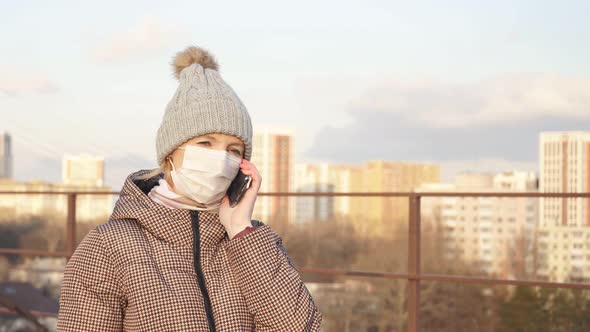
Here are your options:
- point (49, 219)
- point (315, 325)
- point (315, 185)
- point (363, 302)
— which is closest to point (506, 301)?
point (363, 302)

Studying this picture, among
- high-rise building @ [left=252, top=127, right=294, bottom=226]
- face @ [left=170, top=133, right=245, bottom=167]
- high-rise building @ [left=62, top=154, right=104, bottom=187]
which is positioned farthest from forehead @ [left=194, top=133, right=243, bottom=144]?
high-rise building @ [left=252, top=127, right=294, bottom=226]

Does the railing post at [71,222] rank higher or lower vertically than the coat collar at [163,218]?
lower

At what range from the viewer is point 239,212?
1.30 m

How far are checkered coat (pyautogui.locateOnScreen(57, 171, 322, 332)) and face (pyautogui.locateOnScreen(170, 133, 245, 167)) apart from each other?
11 cm

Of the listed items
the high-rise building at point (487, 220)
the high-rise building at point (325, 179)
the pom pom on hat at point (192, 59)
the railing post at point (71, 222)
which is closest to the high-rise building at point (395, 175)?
the high-rise building at point (325, 179)

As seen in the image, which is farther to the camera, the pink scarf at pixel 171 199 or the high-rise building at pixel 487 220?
the high-rise building at pixel 487 220

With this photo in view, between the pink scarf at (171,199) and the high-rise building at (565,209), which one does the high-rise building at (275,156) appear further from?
the pink scarf at (171,199)

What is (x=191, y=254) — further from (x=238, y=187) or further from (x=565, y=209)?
(x=565, y=209)

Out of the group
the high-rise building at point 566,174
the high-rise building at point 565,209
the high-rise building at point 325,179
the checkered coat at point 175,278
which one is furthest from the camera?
the high-rise building at point 325,179

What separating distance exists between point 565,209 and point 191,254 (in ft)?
276

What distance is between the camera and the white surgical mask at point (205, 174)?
4.28ft

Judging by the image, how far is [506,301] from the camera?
49.6 metres

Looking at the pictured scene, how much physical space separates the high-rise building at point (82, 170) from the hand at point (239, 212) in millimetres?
57918

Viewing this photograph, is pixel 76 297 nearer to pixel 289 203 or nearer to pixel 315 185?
pixel 289 203
